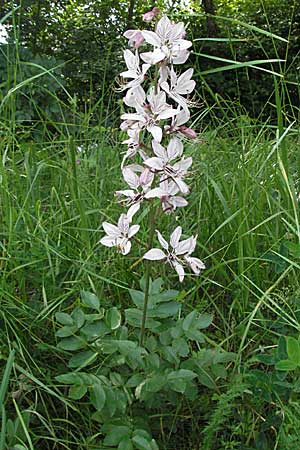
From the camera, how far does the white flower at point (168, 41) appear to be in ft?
3.73

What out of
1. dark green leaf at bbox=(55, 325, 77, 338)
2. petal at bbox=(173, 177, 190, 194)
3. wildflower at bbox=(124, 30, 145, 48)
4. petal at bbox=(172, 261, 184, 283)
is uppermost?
wildflower at bbox=(124, 30, 145, 48)

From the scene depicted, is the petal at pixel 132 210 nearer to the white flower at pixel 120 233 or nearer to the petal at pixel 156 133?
the white flower at pixel 120 233

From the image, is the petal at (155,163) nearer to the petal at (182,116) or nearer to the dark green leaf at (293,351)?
the petal at (182,116)

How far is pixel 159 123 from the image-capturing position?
45.8 inches

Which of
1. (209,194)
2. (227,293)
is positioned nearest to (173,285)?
(227,293)

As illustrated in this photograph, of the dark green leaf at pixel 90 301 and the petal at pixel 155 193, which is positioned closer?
the petal at pixel 155 193

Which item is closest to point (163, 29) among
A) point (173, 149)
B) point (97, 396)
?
→ point (173, 149)

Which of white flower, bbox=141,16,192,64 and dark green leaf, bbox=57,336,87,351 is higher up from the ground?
white flower, bbox=141,16,192,64

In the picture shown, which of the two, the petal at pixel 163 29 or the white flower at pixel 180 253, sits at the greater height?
the petal at pixel 163 29

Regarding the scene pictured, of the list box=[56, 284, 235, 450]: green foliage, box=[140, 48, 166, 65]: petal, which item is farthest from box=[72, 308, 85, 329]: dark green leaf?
box=[140, 48, 166, 65]: petal

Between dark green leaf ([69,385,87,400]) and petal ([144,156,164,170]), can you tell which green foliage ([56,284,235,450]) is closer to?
dark green leaf ([69,385,87,400])

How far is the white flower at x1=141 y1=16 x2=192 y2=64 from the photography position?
1137 millimetres

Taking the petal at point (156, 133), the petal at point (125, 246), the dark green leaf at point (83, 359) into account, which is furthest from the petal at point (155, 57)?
the dark green leaf at point (83, 359)

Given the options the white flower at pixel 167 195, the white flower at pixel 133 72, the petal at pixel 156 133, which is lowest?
the white flower at pixel 167 195
